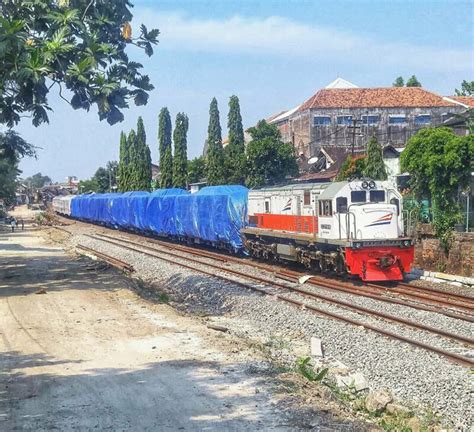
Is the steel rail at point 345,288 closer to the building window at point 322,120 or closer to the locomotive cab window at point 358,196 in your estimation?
the locomotive cab window at point 358,196

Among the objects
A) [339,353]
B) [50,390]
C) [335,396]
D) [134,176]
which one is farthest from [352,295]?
[134,176]

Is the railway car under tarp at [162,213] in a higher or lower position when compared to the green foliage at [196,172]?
lower

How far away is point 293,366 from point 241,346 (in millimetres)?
1296

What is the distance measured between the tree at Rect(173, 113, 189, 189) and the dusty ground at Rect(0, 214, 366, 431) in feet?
147

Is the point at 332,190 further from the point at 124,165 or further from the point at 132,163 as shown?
the point at 124,165

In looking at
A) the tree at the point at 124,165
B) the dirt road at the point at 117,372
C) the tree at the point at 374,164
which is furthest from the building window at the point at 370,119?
the dirt road at the point at 117,372

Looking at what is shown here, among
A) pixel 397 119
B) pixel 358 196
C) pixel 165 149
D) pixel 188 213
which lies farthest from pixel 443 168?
pixel 165 149

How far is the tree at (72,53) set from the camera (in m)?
12.7

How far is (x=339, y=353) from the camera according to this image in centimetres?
1116

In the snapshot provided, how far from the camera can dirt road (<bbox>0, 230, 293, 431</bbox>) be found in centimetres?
739

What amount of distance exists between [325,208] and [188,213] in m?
15.5

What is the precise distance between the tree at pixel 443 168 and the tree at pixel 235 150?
16.6 metres

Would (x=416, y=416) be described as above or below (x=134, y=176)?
below

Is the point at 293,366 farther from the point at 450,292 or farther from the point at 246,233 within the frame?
the point at 246,233
